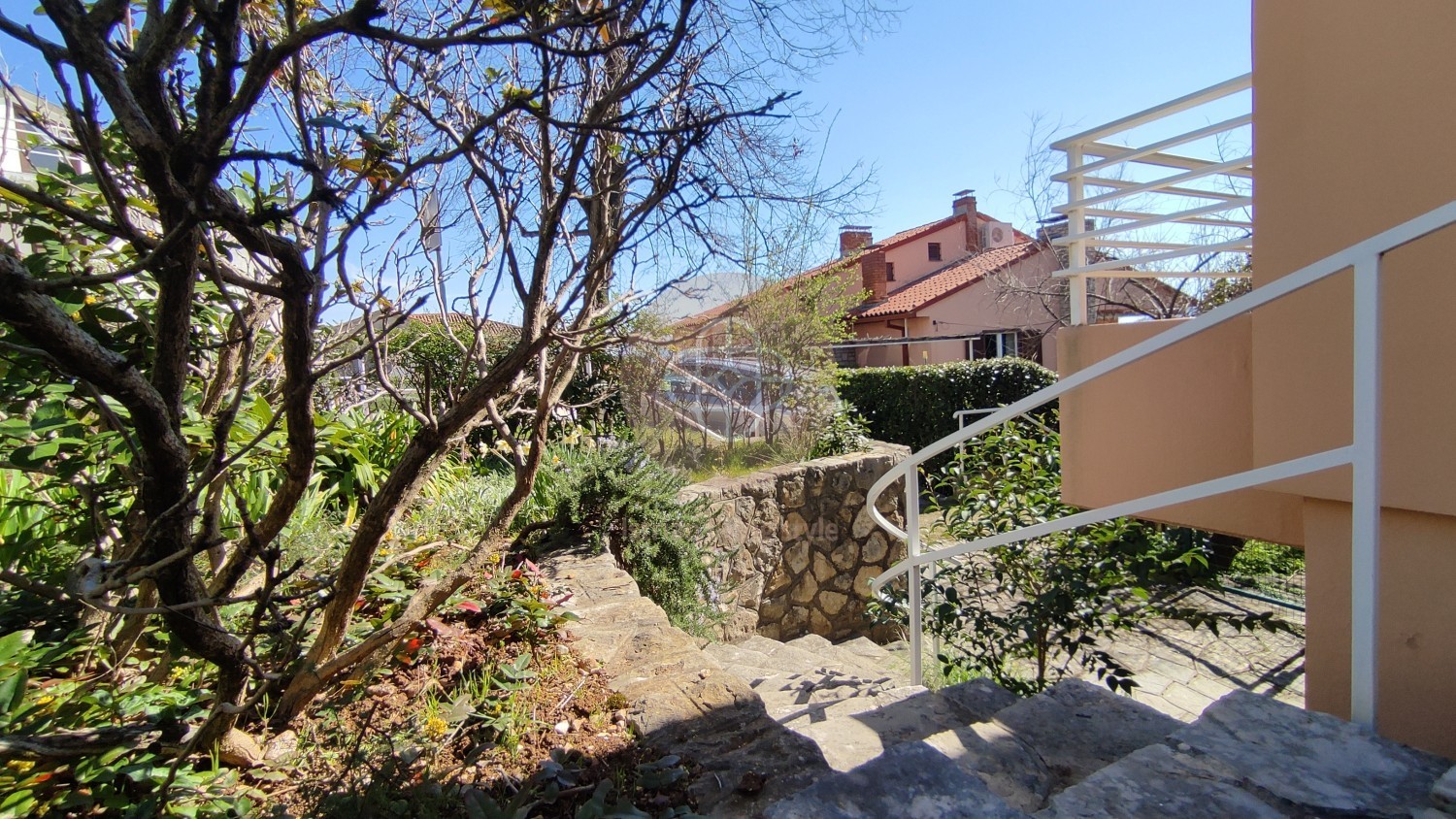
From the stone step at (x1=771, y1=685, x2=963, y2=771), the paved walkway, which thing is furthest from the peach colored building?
the paved walkway

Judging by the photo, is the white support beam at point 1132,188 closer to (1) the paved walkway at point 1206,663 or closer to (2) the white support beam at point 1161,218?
(2) the white support beam at point 1161,218

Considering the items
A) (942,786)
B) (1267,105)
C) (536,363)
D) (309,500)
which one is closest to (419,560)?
(309,500)

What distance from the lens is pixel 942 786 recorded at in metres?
1.31

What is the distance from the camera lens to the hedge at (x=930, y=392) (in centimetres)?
1077

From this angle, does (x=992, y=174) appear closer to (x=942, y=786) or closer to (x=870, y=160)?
(x=870, y=160)

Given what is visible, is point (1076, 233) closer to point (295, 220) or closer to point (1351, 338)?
point (1351, 338)

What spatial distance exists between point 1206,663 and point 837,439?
366cm

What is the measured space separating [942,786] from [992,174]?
12.4 meters

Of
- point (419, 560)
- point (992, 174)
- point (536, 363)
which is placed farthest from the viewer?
point (992, 174)

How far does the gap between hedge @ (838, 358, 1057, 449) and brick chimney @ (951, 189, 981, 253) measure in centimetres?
882

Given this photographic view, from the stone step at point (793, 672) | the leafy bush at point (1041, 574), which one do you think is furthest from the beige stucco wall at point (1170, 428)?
the stone step at point (793, 672)

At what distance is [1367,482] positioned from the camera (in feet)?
4.36

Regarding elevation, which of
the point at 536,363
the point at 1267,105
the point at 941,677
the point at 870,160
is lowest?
the point at 941,677

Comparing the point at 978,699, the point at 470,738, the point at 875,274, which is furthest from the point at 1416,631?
the point at 875,274
